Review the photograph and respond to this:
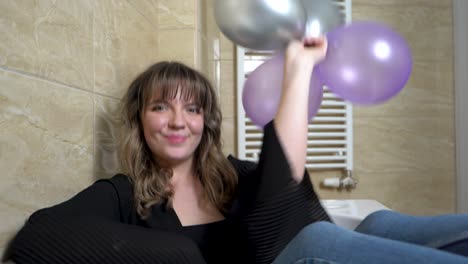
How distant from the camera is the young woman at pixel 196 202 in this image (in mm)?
574

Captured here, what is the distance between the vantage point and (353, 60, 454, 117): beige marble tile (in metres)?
2.04

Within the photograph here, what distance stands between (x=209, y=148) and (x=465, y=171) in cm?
154

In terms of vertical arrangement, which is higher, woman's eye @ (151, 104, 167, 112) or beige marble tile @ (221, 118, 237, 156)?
woman's eye @ (151, 104, 167, 112)

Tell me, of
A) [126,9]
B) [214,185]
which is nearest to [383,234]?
[214,185]

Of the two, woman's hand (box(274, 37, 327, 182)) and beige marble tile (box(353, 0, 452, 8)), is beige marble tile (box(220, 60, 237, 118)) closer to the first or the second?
beige marble tile (box(353, 0, 452, 8))

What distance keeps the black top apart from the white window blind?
0.96 meters

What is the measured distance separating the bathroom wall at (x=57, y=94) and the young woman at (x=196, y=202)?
0.09 metres

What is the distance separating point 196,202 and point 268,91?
1.29ft

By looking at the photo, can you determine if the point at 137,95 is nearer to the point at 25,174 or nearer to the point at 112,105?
the point at 112,105

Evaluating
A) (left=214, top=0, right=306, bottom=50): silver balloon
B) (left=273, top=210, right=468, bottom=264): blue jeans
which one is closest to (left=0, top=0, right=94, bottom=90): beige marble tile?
(left=214, top=0, right=306, bottom=50): silver balloon

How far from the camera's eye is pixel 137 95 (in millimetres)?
1119

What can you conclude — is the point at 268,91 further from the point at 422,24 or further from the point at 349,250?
the point at 422,24

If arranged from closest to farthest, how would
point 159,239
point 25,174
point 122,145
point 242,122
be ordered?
1. point 159,239
2. point 25,174
3. point 122,145
4. point 242,122

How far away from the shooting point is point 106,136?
119 cm
